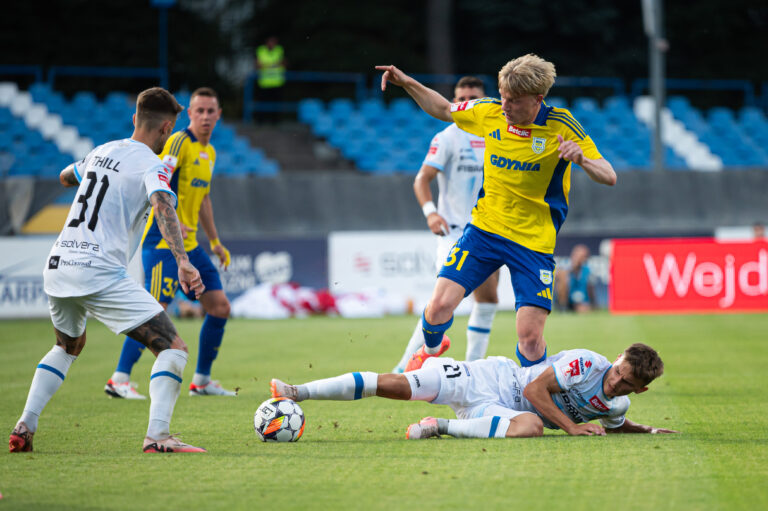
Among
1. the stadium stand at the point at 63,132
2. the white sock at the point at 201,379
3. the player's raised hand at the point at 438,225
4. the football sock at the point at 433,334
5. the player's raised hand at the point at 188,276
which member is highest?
→ the stadium stand at the point at 63,132

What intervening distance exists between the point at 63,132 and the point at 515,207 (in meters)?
16.7

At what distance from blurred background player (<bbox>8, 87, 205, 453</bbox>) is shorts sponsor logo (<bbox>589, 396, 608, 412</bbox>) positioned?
2.22 meters

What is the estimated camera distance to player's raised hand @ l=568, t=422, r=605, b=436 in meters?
5.75

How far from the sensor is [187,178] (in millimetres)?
8164

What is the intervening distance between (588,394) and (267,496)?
220 cm

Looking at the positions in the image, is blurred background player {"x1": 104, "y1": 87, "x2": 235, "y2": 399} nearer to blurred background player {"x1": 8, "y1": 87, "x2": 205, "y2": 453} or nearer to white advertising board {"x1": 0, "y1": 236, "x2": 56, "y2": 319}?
blurred background player {"x1": 8, "y1": 87, "x2": 205, "y2": 453}

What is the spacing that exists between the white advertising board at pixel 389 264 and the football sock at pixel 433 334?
11410 mm

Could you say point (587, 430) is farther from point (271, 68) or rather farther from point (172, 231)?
point (271, 68)

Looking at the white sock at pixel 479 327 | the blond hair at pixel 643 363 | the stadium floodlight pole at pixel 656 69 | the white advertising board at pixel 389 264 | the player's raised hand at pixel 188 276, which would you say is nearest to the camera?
the player's raised hand at pixel 188 276

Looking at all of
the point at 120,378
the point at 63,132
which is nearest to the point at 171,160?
the point at 120,378

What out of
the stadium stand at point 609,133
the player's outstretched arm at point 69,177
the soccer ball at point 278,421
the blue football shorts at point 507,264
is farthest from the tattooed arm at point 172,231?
the stadium stand at point 609,133

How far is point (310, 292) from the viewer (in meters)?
18.3

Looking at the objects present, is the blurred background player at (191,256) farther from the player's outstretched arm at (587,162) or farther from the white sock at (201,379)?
the player's outstretched arm at (587,162)

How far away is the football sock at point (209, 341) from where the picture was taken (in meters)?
8.14
